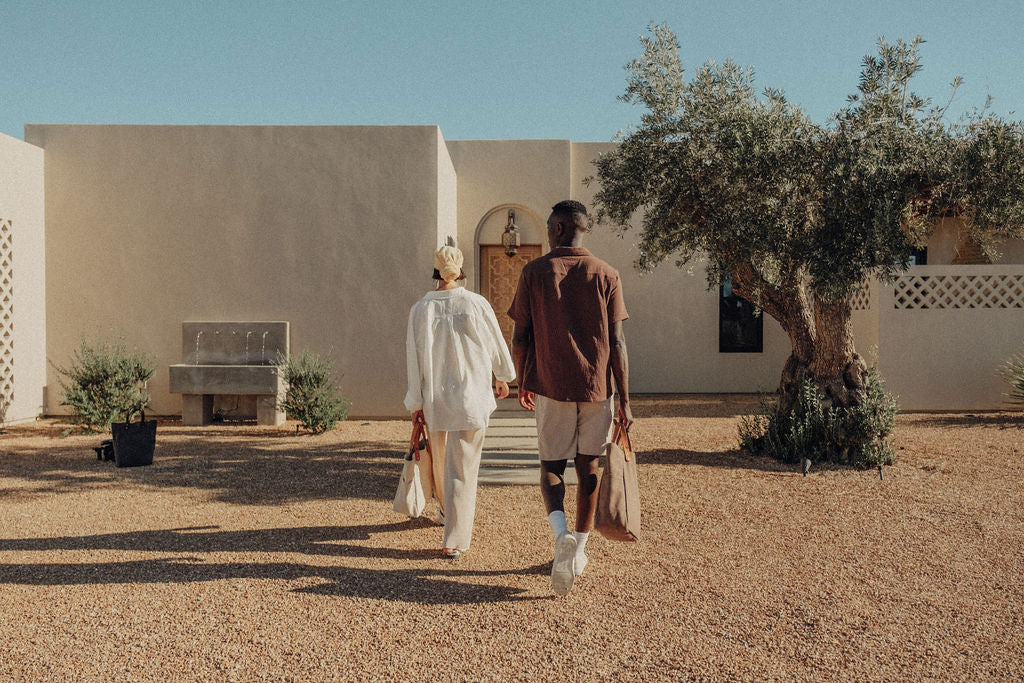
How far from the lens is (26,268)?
856 centimetres

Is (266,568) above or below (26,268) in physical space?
below

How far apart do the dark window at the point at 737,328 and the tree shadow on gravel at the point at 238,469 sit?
21.7ft

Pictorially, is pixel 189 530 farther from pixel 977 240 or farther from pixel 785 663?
pixel 977 240

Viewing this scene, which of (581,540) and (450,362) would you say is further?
(450,362)

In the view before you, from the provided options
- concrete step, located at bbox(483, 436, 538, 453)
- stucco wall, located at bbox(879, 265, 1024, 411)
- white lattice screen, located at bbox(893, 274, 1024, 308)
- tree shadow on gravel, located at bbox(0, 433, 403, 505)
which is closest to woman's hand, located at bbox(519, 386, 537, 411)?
tree shadow on gravel, located at bbox(0, 433, 403, 505)

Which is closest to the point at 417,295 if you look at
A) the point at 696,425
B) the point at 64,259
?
the point at 696,425

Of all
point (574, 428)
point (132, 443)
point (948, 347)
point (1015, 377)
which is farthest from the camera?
point (948, 347)

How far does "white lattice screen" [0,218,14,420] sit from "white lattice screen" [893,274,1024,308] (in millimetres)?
10808

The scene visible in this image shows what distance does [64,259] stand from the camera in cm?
890

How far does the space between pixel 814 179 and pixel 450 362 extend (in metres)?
3.27

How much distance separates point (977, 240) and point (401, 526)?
4721 mm

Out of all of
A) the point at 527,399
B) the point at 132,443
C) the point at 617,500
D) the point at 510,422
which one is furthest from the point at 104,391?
the point at 617,500

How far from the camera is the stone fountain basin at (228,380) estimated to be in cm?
837

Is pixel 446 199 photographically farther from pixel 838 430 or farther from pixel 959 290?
pixel 959 290
